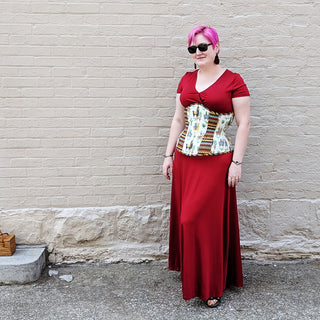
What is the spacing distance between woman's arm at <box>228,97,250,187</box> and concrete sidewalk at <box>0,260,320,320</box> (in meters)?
0.97

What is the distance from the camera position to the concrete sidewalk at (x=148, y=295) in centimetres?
302

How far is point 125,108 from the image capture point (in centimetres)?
→ 358

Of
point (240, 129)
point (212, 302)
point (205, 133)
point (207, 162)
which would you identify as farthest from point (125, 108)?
point (212, 302)

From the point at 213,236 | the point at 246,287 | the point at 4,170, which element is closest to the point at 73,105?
the point at 4,170

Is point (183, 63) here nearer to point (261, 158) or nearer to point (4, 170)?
point (261, 158)

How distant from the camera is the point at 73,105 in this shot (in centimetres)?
354

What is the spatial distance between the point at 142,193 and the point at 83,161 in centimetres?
60

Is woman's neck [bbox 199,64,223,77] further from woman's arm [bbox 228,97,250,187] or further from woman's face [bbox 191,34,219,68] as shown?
woman's arm [bbox 228,97,250,187]

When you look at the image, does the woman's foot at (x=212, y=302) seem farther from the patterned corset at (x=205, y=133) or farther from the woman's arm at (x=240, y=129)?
the patterned corset at (x=205, y=133)

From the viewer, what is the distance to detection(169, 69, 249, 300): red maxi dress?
2963 millimetres

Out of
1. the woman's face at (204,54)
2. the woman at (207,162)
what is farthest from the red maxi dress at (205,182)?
the woman's face at (204,54)

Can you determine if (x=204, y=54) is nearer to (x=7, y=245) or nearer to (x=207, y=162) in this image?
(x=207, y=162)

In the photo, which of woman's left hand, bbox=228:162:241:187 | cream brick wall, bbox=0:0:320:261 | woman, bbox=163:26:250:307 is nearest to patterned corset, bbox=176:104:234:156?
woman, bbox=163:26:250:307

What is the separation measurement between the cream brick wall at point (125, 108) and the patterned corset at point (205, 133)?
61cm
